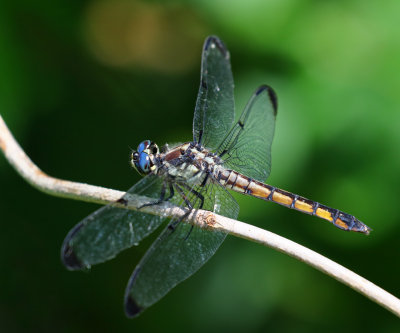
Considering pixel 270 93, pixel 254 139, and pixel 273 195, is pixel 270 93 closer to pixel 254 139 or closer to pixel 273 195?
pixel 254 139

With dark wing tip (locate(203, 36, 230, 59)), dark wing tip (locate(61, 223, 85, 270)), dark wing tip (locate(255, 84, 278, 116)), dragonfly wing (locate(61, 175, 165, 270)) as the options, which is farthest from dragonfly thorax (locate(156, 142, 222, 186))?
dark wing tip (locate(61, 223, 85, 270))

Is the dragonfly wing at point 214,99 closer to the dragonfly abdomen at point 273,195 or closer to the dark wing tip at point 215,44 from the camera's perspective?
the dark wing tip at point 215,44

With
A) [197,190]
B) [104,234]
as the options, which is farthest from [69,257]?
[197,190]

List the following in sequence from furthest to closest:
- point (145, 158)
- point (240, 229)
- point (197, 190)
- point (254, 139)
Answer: point (254, 139), point (145, 158), point (197, 190), point (240, 229)

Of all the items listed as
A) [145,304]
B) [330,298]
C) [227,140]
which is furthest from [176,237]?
[330,298]

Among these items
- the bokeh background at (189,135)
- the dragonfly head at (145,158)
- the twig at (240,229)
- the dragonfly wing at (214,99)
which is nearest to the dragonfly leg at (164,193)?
the dragonfly head at (145,158)

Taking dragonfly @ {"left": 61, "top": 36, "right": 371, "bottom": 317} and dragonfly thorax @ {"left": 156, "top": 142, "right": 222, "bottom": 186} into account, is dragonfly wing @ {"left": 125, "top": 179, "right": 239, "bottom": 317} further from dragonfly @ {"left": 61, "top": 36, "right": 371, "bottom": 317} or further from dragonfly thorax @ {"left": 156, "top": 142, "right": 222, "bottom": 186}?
dragonfly thorax @ {"left": 156, "top": 142, "right": 222, "bottom": 186}
